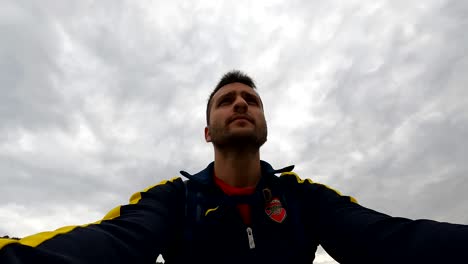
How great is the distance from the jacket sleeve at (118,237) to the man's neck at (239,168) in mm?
876

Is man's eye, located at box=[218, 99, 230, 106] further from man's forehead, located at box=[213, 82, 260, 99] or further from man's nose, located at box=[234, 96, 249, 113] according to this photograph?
man's nose, located at box=[234, 96, 249, 113]

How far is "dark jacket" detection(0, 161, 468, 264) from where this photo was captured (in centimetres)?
212

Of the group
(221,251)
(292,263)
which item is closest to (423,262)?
(292,263)

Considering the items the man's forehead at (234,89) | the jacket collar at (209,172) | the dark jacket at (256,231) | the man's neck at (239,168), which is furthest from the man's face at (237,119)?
the dark jacket at (256,231)

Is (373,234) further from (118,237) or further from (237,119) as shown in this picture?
(237,119)

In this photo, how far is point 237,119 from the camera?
4.55 meters

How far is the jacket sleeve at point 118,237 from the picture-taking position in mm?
1435

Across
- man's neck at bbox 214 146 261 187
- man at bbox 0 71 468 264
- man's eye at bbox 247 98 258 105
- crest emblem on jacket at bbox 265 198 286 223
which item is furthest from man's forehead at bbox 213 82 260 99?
crest emblem on jacket at bbox 265 198 286 223

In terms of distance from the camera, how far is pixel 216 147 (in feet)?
15.5

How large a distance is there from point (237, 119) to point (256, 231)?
1.87 meters

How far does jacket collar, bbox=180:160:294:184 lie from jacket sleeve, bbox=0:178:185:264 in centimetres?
26

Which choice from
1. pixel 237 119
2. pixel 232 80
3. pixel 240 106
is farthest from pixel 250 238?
pixel 232 80

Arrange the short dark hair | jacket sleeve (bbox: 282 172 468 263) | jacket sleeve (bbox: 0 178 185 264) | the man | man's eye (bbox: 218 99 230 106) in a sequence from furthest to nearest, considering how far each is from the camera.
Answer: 1. the short dark hair
2. man's eye (bbox: 218 99 230 106)
3. jacket sleeve (bbox: 282 172 468 263)
4. the man
5. jacket sleeve (bbox: 0 178 185 264)

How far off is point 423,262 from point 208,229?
2.18 m
